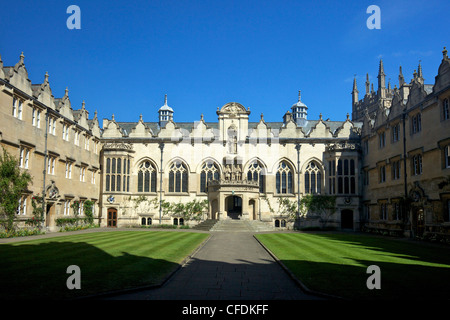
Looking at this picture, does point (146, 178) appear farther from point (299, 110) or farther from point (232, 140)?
point (299, 110)

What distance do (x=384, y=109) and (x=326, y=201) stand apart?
491 inches

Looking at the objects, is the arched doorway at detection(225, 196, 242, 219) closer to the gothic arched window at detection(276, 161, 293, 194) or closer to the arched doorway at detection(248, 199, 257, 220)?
the arched doorway at detection(248, 199, 257, 220)

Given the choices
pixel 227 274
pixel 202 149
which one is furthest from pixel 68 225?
pixel 227 274

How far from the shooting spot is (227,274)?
13242 millimetres

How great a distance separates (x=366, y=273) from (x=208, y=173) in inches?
1346

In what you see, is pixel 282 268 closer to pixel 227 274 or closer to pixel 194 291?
pixel 227 274

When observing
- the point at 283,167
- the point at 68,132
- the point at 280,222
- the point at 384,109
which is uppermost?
the point at 384,109

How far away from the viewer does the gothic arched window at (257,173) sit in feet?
152

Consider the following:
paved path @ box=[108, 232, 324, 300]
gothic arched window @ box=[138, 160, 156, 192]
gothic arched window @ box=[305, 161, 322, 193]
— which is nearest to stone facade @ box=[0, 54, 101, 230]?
gothic arched window @ box=[138, 160, 156, 192]

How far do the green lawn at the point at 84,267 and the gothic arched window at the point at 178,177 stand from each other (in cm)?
2636

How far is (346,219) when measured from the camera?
146ft

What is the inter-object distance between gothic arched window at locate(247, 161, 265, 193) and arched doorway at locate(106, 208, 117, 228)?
16.5 meters

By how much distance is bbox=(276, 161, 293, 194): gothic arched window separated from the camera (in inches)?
1821

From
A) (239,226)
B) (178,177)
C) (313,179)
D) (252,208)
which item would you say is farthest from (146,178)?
(313,179)
